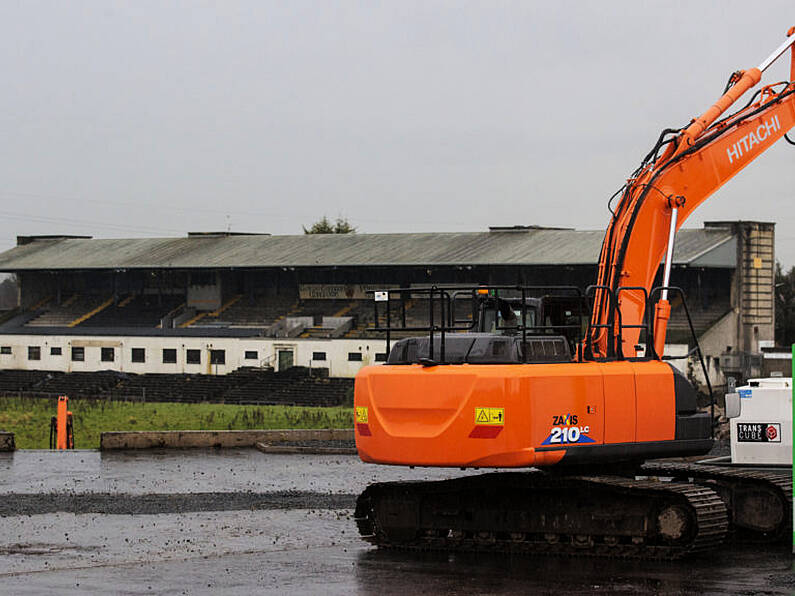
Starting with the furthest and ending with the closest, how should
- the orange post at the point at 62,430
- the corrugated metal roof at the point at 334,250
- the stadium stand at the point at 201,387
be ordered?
the corrugated metal roof at the point at 334,250 < the stadium stand at the point at 201,387 < the orange post at the point at 62,430

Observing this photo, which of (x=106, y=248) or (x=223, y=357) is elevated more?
(x=106, y=248)

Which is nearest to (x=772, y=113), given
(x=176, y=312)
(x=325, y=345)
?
(x=325, y=345)

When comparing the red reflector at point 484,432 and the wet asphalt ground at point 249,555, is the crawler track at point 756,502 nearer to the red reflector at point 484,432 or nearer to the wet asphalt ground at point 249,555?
the wet asphalt ground at point 249,555

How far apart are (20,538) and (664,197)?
420 inches

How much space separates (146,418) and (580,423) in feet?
105

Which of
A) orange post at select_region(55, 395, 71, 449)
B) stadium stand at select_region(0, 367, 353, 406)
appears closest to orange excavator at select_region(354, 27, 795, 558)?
orange post at select_region(55, 395, 71, 449)

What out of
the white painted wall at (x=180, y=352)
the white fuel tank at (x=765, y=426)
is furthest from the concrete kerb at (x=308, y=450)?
the white painted wall at (x=180, y=352)

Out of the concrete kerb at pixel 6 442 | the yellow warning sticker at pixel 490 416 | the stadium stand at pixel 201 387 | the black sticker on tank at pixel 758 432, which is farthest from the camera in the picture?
the stadium stand at pixel 201 387

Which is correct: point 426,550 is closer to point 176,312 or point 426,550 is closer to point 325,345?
point 325,345

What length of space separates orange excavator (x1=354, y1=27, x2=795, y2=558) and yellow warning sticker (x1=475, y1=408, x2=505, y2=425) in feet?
0.05

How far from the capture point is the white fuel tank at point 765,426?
21.6m

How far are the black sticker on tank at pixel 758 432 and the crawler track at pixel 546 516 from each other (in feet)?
18.2

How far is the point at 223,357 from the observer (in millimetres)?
68438

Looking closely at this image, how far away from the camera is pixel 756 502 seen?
17.7 metres
